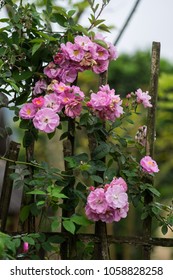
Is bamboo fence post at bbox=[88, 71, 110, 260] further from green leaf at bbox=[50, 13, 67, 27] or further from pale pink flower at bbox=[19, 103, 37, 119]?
green leaf at bbox=[50, 13, 67, 27]

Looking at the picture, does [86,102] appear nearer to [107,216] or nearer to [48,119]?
[48,119]

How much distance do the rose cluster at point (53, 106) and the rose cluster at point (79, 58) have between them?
6cm

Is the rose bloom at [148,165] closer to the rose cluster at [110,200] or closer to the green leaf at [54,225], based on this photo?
the rose cluster at [110,200]

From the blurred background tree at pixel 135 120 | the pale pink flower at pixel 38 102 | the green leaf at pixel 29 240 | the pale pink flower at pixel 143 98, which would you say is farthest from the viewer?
the blurred background tree at pixel 135 120

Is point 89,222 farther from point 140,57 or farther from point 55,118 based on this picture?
point 140,57

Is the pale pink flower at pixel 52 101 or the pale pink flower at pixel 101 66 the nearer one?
the pale pink flower at pixel 52 101

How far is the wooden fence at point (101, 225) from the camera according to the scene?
177cm

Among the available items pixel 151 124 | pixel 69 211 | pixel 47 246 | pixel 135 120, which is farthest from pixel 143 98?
pixel 135 120

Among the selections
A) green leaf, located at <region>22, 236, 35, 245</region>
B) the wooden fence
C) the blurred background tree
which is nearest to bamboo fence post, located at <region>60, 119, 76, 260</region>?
the wooden fence

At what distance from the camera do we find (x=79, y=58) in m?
1.73

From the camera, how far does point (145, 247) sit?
1.79 metres

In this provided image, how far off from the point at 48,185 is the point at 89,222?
0.16 metres

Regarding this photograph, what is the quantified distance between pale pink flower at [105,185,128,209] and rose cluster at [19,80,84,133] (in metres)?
0.25

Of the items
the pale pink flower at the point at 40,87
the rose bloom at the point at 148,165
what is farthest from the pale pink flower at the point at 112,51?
the rose bloom at the point at 148,165
